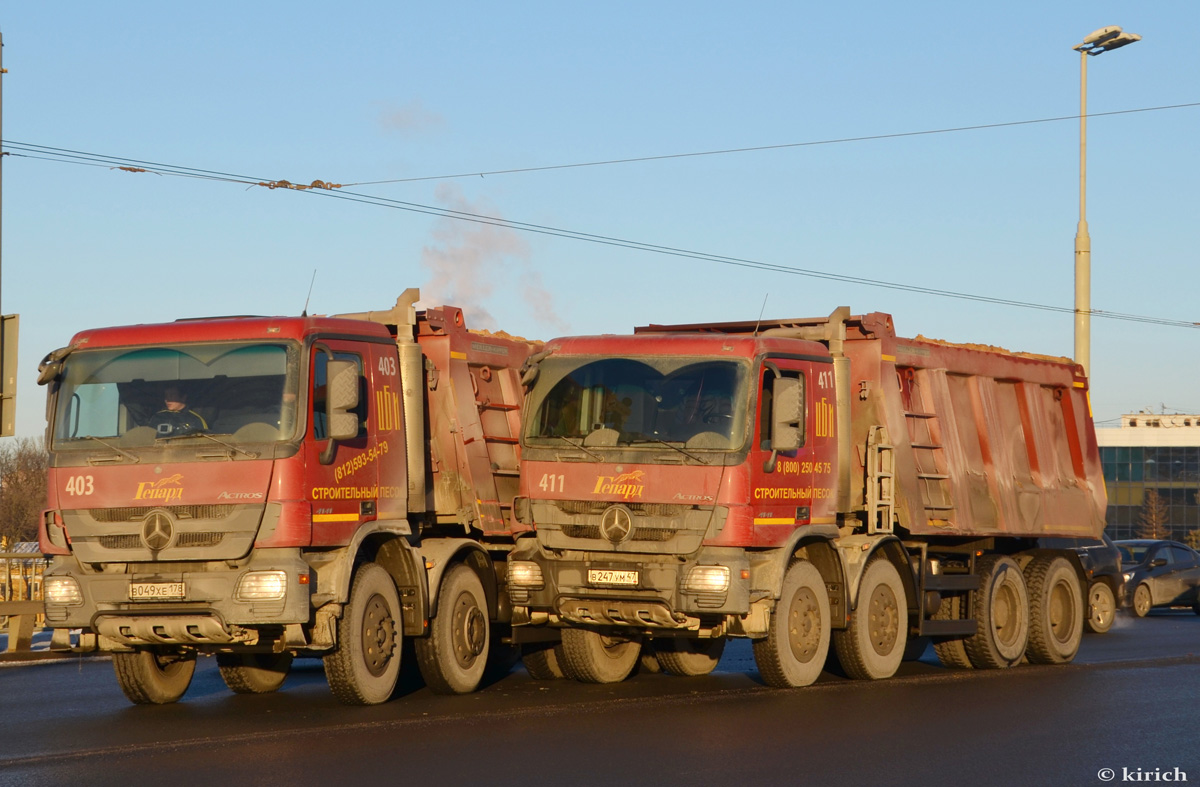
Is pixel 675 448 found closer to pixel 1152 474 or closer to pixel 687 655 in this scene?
pixel 687 655

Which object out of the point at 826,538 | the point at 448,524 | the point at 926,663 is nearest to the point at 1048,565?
Answer: the point at 926,663

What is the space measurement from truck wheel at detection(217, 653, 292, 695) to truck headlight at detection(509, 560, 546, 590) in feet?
6.93

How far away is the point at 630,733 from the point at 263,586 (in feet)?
9.45

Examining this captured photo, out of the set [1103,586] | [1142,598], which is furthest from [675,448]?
[1142,598]

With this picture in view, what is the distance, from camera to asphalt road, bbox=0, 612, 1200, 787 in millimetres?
9312

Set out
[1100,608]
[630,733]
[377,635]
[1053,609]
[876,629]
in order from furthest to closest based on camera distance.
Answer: [1100,608] → [1053,609] → [876,629] → [377,635] → [630,733]

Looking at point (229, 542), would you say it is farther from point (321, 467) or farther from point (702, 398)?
point (702, 398)

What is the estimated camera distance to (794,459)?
45.2 feet

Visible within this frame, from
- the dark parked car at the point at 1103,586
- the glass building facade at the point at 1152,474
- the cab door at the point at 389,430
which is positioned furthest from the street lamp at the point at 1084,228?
the glass building facade at the point at 1152,474

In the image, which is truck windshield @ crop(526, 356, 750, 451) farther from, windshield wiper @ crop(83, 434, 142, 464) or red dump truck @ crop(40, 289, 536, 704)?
windshield wiper @ crop(83, 434, 142, 464)

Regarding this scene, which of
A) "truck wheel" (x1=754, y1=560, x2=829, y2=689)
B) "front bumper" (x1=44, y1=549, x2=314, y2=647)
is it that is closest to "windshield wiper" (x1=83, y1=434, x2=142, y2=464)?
"front bumper" (x1=44, y1=549, x2=314, y2=647)

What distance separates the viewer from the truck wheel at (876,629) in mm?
14836

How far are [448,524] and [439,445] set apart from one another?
720mm

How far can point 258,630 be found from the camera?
11.8 m
